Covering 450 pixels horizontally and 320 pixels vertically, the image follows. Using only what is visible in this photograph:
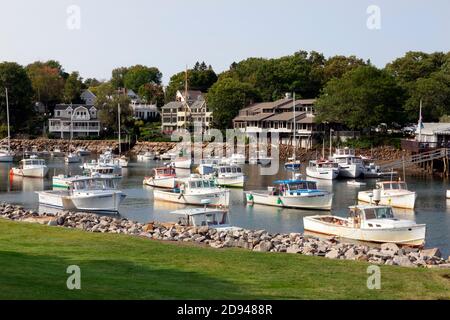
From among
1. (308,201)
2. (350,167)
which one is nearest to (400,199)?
(308,201)

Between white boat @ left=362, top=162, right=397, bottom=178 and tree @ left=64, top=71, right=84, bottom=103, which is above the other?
tree @ left=64, top=71, right=84, bottom=103

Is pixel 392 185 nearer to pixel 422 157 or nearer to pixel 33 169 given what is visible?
pixel 422 157

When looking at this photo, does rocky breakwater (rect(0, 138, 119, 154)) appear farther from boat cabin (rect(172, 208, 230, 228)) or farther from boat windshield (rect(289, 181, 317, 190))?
boat cabin (rect(172, 208, 230, 228))

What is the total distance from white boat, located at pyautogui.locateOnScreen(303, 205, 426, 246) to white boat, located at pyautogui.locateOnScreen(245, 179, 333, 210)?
1317cm

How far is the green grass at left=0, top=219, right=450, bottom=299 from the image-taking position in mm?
17109

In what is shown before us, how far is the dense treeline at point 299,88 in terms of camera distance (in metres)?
112

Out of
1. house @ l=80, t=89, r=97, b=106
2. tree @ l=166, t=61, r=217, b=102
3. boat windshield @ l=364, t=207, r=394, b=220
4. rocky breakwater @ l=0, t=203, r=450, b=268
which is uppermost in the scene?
tree @ l=166, t=61, r=217, b=102

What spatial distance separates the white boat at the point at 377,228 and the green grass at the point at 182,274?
1362 centimetres

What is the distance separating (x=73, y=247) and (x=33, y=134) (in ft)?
426

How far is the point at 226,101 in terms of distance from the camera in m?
138


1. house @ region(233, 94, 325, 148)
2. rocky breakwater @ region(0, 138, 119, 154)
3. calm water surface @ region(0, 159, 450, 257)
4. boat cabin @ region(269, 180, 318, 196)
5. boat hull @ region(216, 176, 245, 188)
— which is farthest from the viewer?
rocky breakwater @ region(0, 138, 119, 154)

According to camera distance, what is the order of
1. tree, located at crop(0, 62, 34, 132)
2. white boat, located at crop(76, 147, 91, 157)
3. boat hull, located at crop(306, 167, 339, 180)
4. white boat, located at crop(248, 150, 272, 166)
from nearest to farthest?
boat hull, located at crop(306, 167, 339, 180) < white boat, located at crop(248, 150, 272, 166) < white boat, located at crop(76, 147, 91, 157) < tree, located at crop(0, 62, 34, 132)

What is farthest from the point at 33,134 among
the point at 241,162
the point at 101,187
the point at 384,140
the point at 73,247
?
the point at 73,247

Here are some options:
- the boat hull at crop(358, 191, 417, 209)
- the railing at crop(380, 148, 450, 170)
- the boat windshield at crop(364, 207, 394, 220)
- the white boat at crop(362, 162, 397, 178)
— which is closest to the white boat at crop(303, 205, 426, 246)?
the boat windshield at crop(364, 207, 394, 220)
